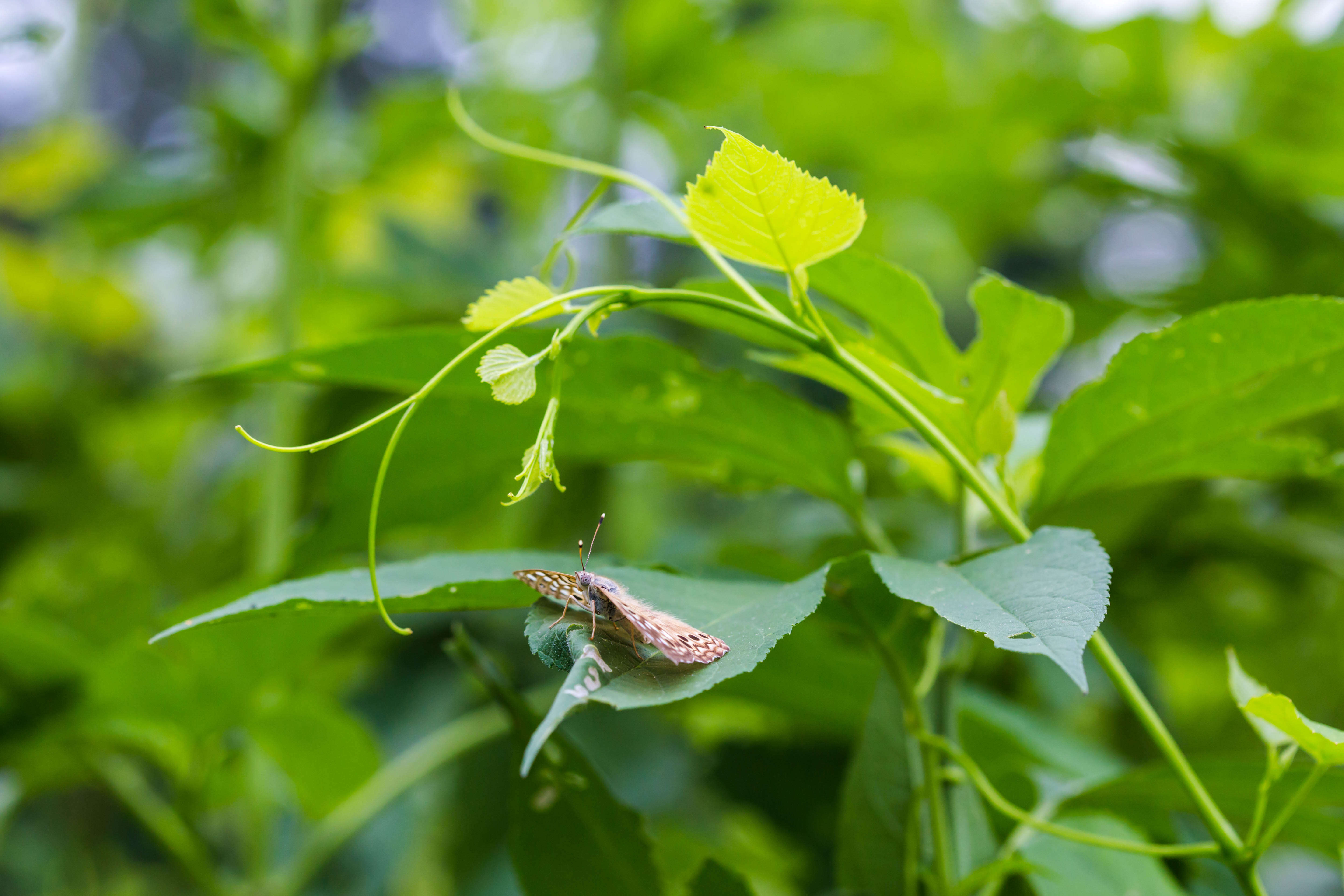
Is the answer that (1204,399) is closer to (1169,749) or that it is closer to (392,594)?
(1169,749)

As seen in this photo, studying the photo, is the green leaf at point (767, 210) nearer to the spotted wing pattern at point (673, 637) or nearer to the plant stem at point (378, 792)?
the spotted wing pattern at point (673, 637)

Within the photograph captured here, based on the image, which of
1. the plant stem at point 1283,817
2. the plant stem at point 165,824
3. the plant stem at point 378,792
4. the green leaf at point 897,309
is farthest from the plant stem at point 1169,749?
the plant stem at point 165,824

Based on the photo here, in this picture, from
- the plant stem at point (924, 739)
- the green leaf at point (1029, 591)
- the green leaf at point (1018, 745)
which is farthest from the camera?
the green leaf at point (1018, 745)

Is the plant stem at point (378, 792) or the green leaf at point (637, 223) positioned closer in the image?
the green leaf at point (637, 223)

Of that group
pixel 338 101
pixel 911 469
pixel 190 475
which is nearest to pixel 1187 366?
pixel 911 469

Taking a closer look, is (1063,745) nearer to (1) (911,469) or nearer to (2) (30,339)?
(1) (911,469)

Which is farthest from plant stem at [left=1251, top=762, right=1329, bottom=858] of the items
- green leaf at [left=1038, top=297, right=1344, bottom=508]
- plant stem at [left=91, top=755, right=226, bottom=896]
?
plant stem at [left=91, top=755, right=226, bottom=896]

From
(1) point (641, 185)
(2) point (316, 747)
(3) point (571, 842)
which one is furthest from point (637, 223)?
(2) point (316, 747)
